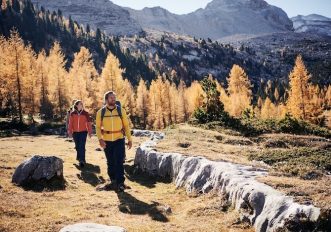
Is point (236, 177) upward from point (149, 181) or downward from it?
upward

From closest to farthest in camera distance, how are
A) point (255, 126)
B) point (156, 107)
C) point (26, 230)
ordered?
point (26, 230) < point (255, 126) < point (156, 107)

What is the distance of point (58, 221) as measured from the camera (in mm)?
8609

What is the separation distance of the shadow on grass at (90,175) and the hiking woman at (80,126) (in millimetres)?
398

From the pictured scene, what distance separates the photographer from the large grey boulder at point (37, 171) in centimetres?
1235

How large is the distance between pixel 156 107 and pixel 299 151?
202 feet

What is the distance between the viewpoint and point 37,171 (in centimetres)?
1255

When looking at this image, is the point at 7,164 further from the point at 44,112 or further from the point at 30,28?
the point at 30,28

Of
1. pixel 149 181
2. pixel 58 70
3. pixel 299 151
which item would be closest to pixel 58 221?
pixel 149 181

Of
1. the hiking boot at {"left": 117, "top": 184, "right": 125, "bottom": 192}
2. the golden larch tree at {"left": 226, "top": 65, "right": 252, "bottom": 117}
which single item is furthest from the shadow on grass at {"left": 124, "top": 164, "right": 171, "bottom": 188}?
the golden larch tree at {"left": 226, "top": 65, "right": 252, "bottom": 117}

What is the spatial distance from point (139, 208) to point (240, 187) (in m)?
2.99

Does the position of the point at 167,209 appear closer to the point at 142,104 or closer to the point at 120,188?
the point at 120,188

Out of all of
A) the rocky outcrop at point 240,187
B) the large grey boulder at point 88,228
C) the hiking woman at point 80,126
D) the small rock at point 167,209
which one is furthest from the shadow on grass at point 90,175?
the large grey boulder at point 88,228

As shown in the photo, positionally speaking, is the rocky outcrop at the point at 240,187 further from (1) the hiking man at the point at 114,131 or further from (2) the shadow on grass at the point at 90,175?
(1) the hiking man at the point at 114,131

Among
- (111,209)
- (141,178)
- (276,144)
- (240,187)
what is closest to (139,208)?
(111,209)
